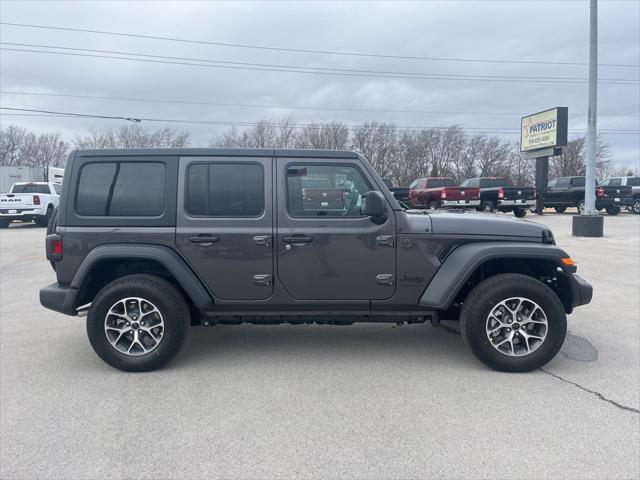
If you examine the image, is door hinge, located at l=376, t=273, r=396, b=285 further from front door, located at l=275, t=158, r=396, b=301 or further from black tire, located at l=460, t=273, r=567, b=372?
black tire, located at l=460, t=273, r=567, b=372

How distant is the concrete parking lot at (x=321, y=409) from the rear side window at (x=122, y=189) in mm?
1449

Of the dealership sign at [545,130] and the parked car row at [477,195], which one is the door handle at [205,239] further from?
the dealership sign at [545,130]

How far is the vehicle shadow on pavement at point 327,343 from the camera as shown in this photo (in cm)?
454

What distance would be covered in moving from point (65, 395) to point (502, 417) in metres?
3.32

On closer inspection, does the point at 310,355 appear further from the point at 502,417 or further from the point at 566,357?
the point at 566,357

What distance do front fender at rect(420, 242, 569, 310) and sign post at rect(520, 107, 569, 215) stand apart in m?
26.0

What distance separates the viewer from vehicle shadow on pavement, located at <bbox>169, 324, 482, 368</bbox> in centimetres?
454

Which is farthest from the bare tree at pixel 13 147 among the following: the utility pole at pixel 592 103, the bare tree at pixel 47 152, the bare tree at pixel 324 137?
the utility pole at pixel 592 103

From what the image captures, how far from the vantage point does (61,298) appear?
13.7 ft

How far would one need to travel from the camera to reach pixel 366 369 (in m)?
4.20

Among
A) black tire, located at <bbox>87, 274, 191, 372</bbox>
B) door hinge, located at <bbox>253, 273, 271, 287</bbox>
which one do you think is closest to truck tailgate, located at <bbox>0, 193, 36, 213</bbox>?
black tire, located at <bbox>87, 274, 191, 372</bbox>

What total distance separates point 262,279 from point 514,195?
67.4 feet

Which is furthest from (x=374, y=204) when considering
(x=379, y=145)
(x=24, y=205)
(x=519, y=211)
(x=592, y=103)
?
(x=379, y=145)

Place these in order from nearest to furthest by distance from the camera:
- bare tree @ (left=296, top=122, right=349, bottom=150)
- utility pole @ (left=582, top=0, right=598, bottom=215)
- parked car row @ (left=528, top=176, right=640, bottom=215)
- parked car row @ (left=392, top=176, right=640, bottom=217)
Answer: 1. utility pole @ (left=582, top=0, right=598, bottom=215)
2. parked car row @ (left=392, top=176, right=640, bottom=217)
3. parked car row @ (left=528, top=176, right=640, bottom=215)
4. bare tree @ (left=296, top=122, right=349, bottom=150)
